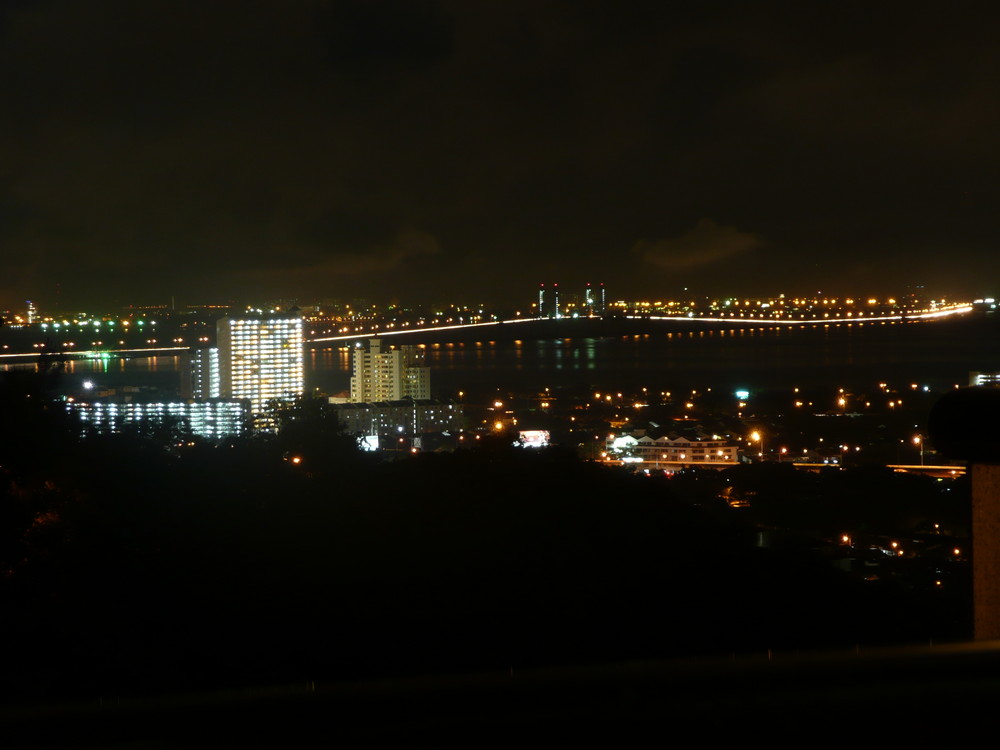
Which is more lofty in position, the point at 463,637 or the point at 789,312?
the point at 789,312

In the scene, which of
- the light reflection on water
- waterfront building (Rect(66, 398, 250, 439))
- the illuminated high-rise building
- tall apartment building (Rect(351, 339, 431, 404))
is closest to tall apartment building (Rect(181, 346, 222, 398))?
the illuminated high-rise building

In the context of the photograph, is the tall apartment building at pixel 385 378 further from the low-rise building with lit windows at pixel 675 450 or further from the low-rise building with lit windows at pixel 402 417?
the low-rise building with lit windows at pixel 675 450

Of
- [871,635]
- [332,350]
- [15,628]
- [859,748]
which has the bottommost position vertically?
[871,635]

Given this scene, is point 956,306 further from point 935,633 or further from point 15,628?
point 15,628

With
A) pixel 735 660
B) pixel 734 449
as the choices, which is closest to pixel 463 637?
pixel 735 660

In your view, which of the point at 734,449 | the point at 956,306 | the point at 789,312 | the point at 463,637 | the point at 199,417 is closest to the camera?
the point at 463,637

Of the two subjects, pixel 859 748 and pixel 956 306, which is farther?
pixel 956 306

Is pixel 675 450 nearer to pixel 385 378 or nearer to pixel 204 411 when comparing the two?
pixel 204 411

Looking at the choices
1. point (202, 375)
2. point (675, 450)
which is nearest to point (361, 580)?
point (675, 450)
